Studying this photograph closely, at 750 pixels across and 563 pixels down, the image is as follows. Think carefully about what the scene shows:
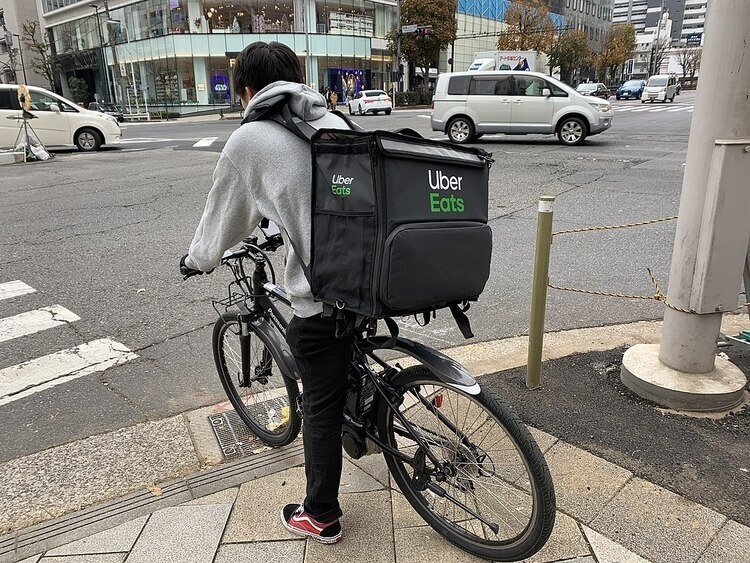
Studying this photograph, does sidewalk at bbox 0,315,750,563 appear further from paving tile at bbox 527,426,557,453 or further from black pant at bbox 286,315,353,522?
black pant at bbox 286,315,353,522

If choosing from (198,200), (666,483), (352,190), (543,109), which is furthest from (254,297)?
(543,109)

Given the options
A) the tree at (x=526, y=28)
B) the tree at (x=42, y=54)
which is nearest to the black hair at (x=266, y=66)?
the tree at (x=42, y=54)

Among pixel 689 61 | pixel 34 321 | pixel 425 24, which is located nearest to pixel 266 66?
pixel 34 321

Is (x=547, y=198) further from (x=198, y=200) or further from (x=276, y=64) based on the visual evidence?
(x=198, y=200)

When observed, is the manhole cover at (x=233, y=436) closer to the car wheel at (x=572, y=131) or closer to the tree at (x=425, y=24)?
the car wheel at (x=572, y=131)

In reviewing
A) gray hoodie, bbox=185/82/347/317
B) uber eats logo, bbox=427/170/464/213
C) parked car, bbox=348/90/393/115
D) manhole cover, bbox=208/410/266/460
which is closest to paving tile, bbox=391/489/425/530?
manhole cover, bbox=208/410/266/460

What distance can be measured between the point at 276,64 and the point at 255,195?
49cm

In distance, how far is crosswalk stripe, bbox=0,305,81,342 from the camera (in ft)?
15.1

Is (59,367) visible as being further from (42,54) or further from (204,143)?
(42,54)

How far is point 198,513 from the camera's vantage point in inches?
97.9

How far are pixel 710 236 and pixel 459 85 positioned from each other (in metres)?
13.9

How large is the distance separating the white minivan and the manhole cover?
1576cm

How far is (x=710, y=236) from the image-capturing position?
2.92m

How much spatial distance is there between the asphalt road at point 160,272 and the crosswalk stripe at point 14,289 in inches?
2.6
